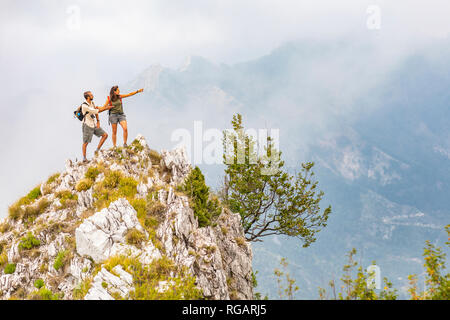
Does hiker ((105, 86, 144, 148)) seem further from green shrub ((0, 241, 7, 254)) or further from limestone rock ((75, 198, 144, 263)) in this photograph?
Result: green shrub ((0, 241, 7, 254))

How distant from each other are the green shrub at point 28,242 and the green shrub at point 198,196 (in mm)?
6233

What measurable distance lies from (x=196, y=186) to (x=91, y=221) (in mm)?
4929

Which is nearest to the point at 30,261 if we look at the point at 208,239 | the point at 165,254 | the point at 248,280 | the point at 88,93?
the point at 165,254

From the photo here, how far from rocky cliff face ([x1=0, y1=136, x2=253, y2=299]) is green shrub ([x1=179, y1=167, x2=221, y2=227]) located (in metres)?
0.48

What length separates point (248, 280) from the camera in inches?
599

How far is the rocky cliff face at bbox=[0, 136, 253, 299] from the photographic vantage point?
905 centimetres

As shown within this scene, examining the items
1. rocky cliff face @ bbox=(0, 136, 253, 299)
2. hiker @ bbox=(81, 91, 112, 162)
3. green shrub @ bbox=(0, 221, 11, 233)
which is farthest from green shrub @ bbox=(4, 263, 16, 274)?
hiker @ bbox=(81, 91, 112, 162)

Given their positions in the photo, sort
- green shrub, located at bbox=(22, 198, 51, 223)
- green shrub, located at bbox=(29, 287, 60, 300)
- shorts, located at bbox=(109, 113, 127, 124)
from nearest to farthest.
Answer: green shrub, located at bbox=(29, 287, 60, 300) → green shrub, located at bbox=(22, 198, 51, 223) → shorts, located at bbox=(109, 113, 127, 124)

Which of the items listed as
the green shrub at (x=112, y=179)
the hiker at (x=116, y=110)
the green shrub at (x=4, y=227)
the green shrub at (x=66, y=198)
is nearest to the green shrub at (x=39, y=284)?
the green shrub at (x=66, y=198)

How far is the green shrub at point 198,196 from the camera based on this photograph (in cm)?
1348

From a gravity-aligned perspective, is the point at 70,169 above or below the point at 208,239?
above

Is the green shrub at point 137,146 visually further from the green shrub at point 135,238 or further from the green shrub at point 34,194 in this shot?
the green shrub at point 135,238

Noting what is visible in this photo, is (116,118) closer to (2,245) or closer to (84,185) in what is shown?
(84,185)
